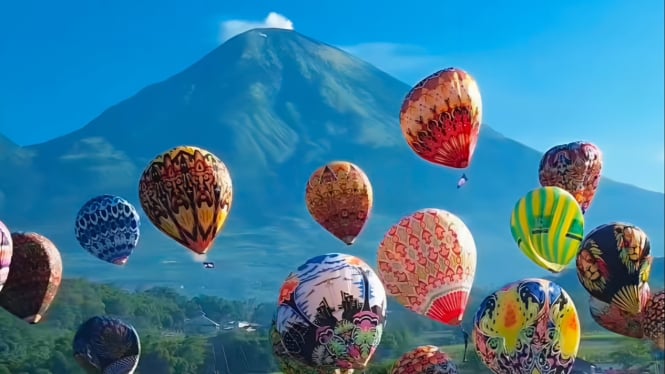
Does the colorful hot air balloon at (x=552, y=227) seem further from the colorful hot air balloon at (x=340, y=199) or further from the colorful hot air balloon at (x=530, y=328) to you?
the colorful hot air balloon at (x=340, y=199)

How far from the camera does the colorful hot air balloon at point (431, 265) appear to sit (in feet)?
43.6

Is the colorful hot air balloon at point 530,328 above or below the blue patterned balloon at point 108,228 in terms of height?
above

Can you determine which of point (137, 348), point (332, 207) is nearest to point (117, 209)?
point (137, 348)

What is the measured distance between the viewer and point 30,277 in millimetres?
14352

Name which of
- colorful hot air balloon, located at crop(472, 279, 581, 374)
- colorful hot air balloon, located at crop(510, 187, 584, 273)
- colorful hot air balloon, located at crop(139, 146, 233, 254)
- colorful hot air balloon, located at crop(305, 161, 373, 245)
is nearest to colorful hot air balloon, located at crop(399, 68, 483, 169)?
colorful hot air balloon, located at crop(510, 187, 584, 273)

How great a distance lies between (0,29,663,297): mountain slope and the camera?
114 m

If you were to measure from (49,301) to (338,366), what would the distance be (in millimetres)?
6291

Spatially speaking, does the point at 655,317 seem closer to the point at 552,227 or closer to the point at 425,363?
the point at 552,227

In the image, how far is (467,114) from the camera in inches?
586

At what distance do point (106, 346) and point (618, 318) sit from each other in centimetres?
796

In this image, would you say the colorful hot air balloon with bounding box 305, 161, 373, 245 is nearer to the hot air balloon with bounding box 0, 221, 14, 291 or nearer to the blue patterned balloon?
the blue patterned balloon

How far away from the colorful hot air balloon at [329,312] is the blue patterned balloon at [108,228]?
742cm

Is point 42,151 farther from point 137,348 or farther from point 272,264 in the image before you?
point 137,348

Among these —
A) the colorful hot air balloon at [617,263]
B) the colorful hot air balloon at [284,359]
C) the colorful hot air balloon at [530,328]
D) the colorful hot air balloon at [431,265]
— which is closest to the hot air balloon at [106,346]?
the colorful hot air balloon at [431,265]
